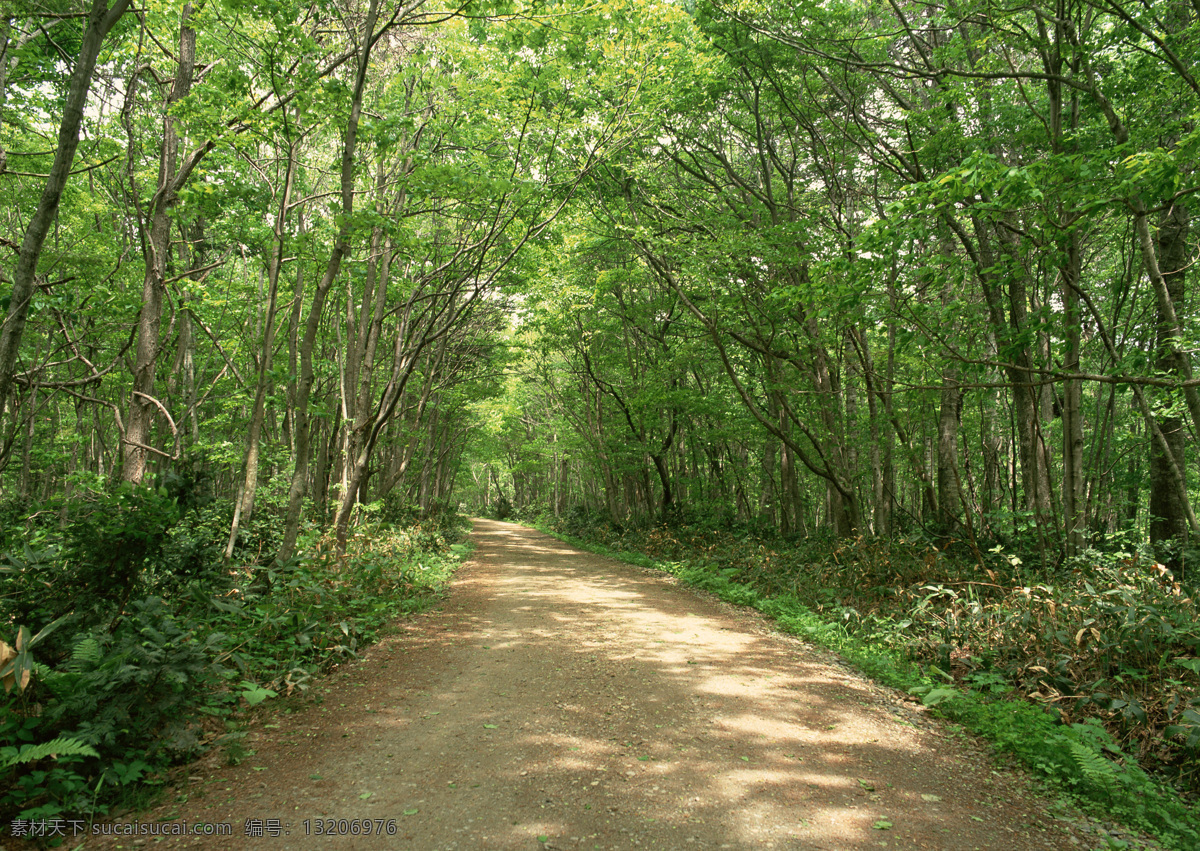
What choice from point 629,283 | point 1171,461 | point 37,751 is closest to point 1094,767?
point 1171,461

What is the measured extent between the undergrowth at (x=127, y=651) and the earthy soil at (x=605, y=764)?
0.91 feet

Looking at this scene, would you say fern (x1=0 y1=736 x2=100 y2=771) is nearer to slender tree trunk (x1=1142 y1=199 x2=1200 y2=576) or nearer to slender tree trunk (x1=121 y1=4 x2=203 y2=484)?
slender tree trunk (x1=121 y1=4 x2=203 y2=484)

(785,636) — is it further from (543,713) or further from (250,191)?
(250,191)

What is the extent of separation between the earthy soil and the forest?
505mm

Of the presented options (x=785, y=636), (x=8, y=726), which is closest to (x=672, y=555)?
(x=785, y=636)

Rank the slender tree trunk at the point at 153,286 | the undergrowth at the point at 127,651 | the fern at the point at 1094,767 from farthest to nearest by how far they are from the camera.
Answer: the slender tree trunk at the point at 153,286 → the fern at the point at 1094,767 → the undergrowth at the point at 127,651

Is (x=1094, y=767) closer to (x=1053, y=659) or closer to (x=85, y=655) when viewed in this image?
(x=1053, y=659)

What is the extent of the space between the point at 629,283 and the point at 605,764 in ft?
44.3

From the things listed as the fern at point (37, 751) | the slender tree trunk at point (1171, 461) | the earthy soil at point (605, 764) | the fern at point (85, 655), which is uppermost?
the slender tree trunk at point (1171, 461)

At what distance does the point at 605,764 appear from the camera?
11.8 feet

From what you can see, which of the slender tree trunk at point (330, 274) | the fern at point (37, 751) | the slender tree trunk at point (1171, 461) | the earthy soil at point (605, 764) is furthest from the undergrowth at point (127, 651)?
the slender tree trunk at point (1171, 461)

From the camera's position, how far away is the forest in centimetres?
385

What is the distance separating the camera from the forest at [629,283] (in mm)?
3848

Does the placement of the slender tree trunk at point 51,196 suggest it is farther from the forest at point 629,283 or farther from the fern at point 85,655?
the fern at point 85,655
